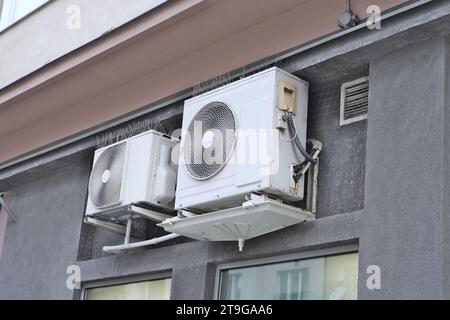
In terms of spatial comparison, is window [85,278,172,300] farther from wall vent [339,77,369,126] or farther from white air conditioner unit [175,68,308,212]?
wall vent [339,77,369,126]

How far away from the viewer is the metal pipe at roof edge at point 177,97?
5.03 meters

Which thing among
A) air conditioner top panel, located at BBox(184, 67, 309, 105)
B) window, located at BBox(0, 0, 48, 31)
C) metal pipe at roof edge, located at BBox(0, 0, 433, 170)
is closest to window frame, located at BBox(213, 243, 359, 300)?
air conditioner top panel, located at BBox(184, 67, 309, 105)

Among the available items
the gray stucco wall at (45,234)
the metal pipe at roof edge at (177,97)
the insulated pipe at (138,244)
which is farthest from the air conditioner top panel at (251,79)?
the gray stucco wall at (45,234)

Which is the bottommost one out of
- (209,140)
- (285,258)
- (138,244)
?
(285,258)

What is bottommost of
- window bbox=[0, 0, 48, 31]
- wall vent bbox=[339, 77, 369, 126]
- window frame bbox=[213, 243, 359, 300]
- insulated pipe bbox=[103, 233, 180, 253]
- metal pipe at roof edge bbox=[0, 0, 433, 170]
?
window frame bbox=[213, 243, 359, 300]

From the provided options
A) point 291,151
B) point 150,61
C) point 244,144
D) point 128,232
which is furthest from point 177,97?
point 291,151

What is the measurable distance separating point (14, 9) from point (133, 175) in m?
2.86

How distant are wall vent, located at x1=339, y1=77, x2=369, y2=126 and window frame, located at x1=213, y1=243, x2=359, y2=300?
0.88m

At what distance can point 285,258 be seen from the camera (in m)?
5.55

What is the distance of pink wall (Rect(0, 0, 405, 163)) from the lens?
5.47m

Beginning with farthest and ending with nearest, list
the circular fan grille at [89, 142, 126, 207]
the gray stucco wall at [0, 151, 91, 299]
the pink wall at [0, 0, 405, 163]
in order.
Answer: the gray stucco wall at [0, 151, 91, 299]
the circular fan grille at [89, 142, 126, 207]
the pink wall at [0, 0, 405, 163]

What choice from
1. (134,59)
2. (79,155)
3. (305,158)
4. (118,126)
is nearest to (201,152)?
(305,158)

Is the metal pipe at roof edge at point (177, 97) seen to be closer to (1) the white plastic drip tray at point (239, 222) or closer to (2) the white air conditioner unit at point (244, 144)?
(2) the white air conditioner unit at point (244, 144)

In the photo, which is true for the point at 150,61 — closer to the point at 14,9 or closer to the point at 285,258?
the point at 285,258
